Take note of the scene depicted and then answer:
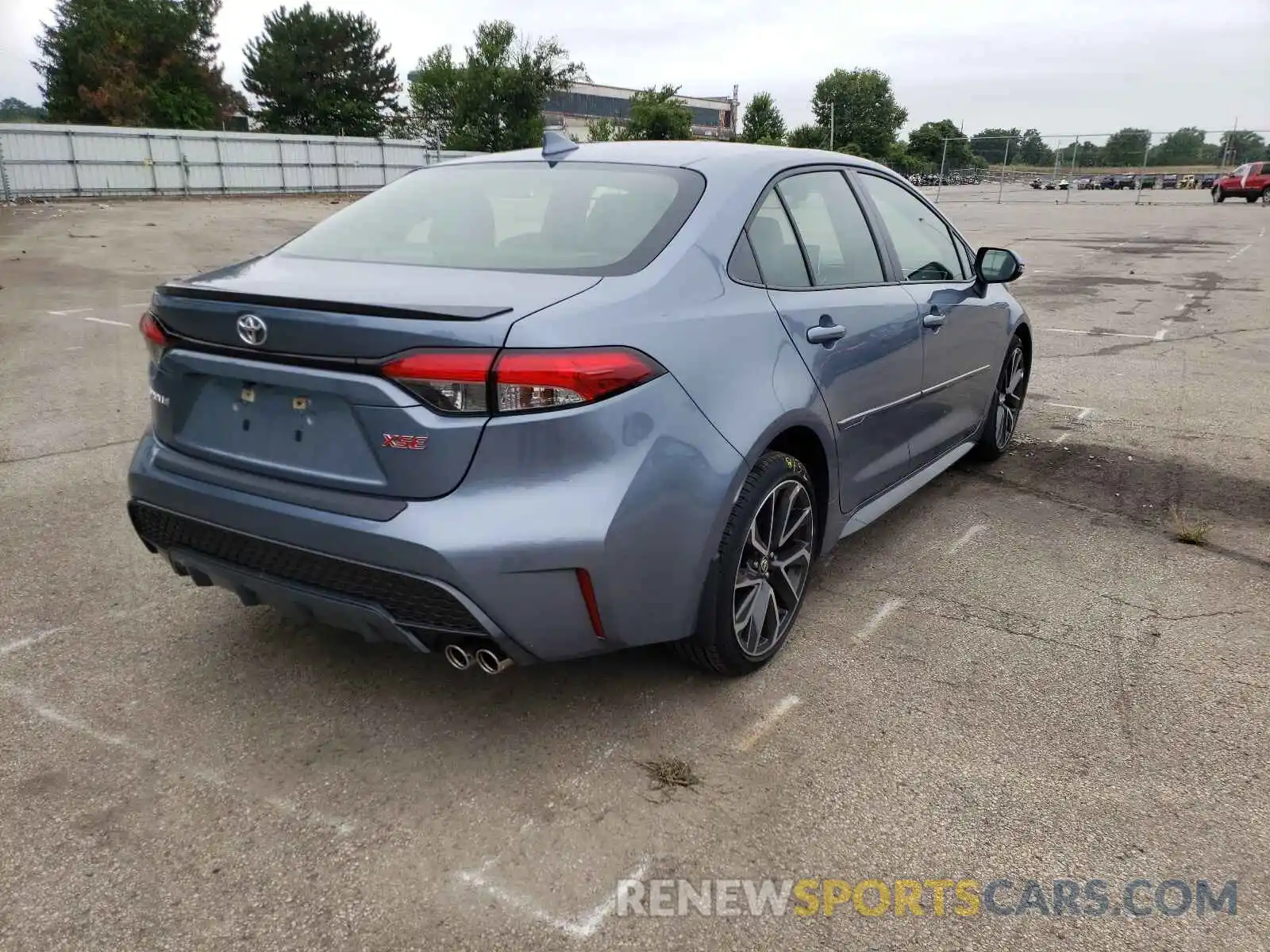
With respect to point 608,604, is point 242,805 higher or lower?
lower

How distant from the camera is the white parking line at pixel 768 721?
273 centimetres

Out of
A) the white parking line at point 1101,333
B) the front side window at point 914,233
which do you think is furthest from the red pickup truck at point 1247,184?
the front side window at point 914,233

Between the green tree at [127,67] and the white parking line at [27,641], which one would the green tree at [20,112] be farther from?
the white parking line at [27,641]

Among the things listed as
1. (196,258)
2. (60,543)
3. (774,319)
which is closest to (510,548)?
(774,319)

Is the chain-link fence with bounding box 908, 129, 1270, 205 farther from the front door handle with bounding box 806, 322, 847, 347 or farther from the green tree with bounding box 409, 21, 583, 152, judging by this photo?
the front door handle with bounding box 806, 322, 847, 347

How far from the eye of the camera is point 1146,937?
206 cm

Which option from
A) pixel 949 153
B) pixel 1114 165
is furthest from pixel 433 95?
pixel 1114 165

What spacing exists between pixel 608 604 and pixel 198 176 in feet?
110

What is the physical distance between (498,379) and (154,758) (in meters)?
1.44

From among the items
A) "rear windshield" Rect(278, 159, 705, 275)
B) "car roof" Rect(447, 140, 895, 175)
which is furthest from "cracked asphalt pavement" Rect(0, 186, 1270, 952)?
"car roof" Rect(447, 140, 895, 175)

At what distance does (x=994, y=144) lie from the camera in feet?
167

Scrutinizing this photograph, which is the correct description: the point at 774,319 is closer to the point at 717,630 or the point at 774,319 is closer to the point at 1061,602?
the point at 717,630

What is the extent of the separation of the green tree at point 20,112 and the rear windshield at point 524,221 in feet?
190

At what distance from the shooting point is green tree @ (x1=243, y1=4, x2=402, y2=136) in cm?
6550
